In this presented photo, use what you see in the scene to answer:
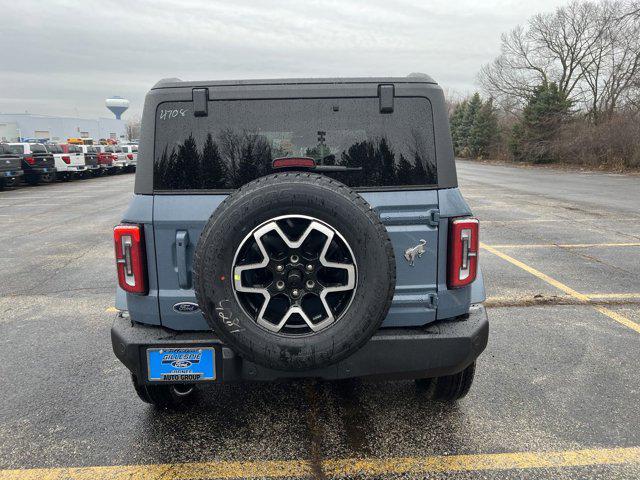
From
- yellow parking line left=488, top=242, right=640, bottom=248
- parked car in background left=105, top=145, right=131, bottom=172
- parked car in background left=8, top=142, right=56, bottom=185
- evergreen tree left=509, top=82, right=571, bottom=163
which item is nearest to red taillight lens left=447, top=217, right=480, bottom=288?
yellow parking line left=488, top=242, right=640, bottom=248

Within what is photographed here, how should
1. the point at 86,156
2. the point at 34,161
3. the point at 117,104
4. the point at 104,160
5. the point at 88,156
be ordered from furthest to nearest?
the point at 117,104 → the point at 104,160 → the point at 88,156 → the point at 86,156 → the point at 34,161

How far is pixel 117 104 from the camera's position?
148750 millimetres

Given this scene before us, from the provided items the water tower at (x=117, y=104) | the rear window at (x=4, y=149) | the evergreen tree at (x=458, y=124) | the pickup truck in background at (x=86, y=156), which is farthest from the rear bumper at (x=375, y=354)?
the water tower at (x=117, y=104)

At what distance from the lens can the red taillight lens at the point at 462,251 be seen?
105 inches

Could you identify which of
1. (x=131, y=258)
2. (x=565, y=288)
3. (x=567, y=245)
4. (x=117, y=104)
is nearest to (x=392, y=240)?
(x=131, y=258)

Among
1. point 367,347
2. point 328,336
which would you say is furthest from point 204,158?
point 367,347

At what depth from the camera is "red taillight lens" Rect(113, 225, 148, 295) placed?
2.62m

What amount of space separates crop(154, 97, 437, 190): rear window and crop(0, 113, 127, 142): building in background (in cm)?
10204

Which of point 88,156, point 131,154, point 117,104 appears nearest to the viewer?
point 88,156

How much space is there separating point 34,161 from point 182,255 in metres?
23.4

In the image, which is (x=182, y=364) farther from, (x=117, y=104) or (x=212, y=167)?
(x=117, y=104)

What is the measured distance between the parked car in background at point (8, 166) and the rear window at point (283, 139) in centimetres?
2036

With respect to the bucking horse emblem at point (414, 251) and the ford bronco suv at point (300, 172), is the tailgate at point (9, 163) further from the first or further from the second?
the bucking horse emblem at point (414, 251)

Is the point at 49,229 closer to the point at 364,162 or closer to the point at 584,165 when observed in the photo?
the point at 364,162
